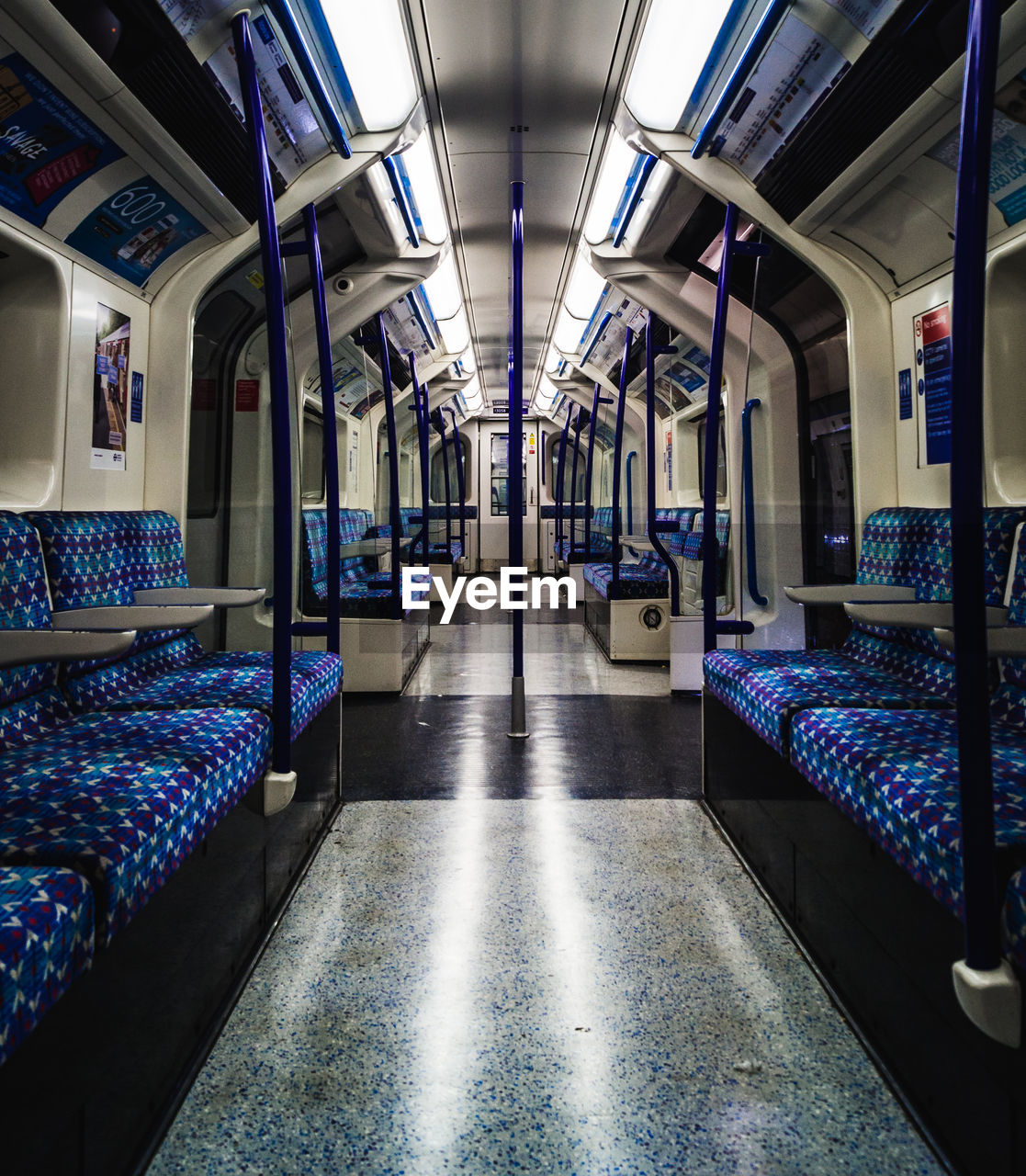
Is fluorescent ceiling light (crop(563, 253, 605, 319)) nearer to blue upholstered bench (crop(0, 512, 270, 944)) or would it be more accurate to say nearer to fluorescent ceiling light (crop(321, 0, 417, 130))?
fluorescent ceiling light (crop(321, 0, 417, 130))

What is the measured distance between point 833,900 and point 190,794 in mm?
1467

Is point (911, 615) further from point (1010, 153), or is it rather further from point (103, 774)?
point (1010, 153)

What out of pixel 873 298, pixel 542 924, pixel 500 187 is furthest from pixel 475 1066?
pixel 500 187

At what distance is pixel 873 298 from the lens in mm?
3471

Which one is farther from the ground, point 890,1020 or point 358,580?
point 358,580

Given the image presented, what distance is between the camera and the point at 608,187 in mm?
4312

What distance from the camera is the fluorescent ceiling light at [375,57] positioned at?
2.78 m

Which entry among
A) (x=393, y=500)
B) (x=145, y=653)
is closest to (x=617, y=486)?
(x=393, y=500)

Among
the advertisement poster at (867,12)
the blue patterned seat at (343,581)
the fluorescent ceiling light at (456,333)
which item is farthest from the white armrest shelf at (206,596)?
the fluorescent ceiling light at (456,333)

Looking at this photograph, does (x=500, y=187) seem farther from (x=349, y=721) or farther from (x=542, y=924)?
(x=542, y=924)

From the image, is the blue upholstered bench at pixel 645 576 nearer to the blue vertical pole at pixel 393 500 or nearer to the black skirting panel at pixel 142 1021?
the blue vertical pole at pixel 393 500

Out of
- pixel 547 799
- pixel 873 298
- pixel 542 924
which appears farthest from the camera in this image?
pixel 873 298

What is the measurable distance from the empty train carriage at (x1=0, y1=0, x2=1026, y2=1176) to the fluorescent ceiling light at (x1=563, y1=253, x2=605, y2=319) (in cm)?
42

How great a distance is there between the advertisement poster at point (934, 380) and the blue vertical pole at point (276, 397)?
259cm
